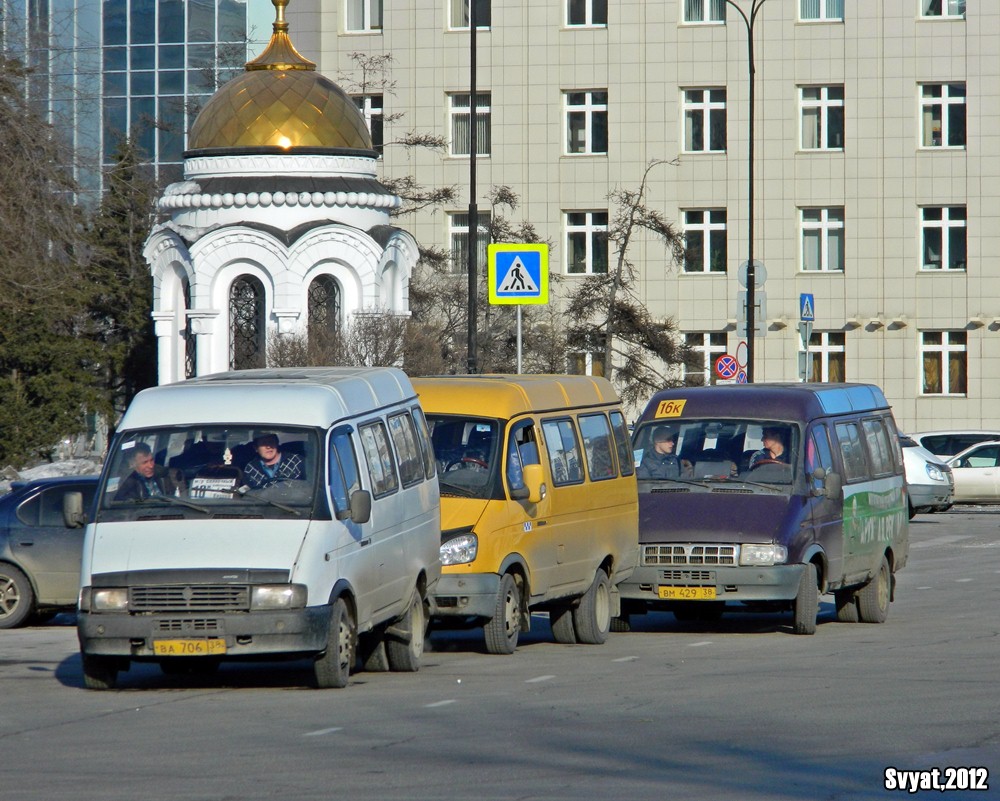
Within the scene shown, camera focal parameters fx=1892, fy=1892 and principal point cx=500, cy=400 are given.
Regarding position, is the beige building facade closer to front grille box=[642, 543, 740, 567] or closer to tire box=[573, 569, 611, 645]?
front grille box=[642, 543, 740, 567]

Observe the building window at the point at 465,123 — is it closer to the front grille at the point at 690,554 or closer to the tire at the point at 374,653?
the front grille at the point at 690,554

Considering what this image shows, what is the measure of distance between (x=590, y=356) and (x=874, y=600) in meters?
37.3

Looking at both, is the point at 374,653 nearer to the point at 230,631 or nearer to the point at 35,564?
the point at 230,631

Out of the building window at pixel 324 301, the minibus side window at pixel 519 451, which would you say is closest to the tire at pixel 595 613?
the minibus side window at pixel 519 451

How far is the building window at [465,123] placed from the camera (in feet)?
185

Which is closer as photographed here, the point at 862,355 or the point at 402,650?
the point at 402,650

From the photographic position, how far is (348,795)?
8.69 metres

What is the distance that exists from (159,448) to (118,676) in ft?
6.43

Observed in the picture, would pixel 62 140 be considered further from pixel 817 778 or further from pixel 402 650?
pixel 817 778

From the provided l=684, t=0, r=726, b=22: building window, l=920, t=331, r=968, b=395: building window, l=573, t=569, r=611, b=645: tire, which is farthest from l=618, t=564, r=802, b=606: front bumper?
l=684, t=0, r=726, b=22: building window

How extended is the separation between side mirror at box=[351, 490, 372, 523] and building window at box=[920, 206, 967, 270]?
144 ft

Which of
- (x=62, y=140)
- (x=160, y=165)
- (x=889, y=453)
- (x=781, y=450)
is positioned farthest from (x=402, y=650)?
(x=160, y=165)

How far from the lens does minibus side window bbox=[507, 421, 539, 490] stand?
14727 mm

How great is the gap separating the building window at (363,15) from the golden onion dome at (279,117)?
21475 millimetres
